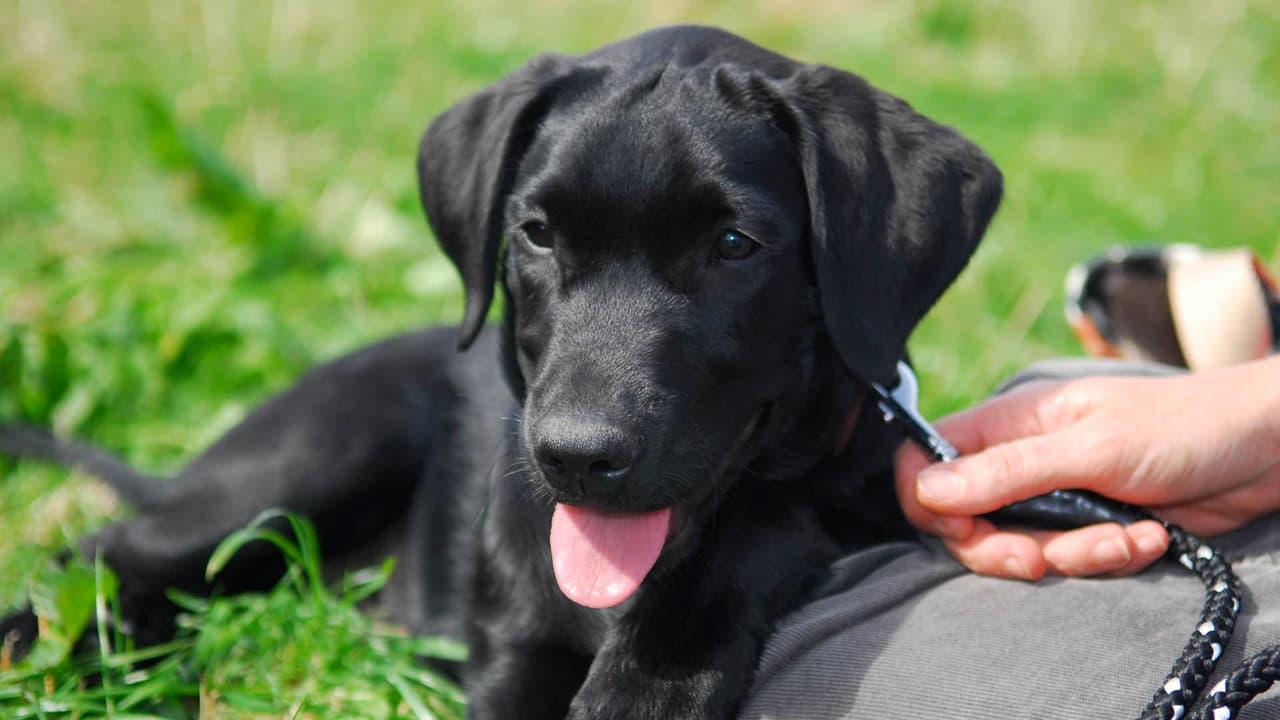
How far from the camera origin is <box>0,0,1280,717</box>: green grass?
4.50 m

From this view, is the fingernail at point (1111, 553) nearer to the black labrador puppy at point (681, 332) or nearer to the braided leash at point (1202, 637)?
the braided leash at point (1202, 637)

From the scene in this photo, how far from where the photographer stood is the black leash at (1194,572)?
1.78 metres

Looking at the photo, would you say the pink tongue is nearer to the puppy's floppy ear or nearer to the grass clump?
the puppy's floppy ear

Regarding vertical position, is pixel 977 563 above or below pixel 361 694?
above

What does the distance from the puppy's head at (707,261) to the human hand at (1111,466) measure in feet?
0.83

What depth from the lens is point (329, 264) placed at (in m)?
5.68

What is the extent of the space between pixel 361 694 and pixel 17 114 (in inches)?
225

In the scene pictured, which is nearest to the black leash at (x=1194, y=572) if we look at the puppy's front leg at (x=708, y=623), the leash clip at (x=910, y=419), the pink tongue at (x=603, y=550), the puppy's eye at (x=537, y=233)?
the leash clip at (x=910, y=419)

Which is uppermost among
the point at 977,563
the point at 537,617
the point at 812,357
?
the point at 812,357

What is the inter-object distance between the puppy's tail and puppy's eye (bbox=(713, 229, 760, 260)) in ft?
6.43

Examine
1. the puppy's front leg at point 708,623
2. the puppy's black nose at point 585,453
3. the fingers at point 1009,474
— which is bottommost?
the puppy's front leg at point 708,623

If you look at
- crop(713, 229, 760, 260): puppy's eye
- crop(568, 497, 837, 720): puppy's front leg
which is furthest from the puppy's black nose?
crop(713, 229, 760, 260): puppy's eye

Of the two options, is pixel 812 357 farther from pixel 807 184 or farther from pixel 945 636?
pixel 945 636

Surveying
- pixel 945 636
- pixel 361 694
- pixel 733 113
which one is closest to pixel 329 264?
pixel 361 694
